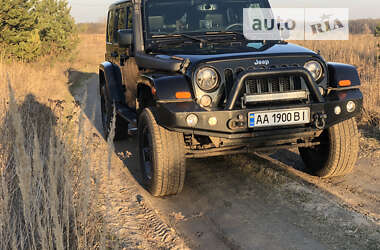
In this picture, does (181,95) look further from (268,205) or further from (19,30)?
(19,30)

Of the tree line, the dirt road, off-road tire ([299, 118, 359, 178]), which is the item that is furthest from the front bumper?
the tree line

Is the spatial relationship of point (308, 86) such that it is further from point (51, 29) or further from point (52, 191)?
point (51, 29)

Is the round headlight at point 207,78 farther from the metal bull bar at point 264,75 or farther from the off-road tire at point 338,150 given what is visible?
the off-road tire at point 338,150

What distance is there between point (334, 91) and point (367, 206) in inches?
42.7

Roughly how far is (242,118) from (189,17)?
5.57ft

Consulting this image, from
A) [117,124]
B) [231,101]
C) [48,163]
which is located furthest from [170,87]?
[117,124]

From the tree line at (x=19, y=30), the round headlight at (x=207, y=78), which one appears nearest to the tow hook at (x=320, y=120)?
the round headlight at (x=207, y=78)

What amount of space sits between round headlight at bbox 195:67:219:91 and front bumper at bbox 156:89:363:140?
0.66 feet

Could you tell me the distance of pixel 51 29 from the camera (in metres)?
18.8

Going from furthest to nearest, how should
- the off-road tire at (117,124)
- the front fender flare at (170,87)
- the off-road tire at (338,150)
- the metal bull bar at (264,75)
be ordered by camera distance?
the off-road tire at (117,124), the off-road tire at (338,150), the front fender flare at (170,87), the metal bull bar at (264,75)

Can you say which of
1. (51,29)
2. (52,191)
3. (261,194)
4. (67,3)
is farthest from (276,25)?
(67,3)

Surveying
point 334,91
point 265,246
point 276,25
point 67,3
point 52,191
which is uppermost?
point 67,3

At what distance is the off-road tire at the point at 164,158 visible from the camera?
12.3ft

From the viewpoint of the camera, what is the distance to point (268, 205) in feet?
12.4
